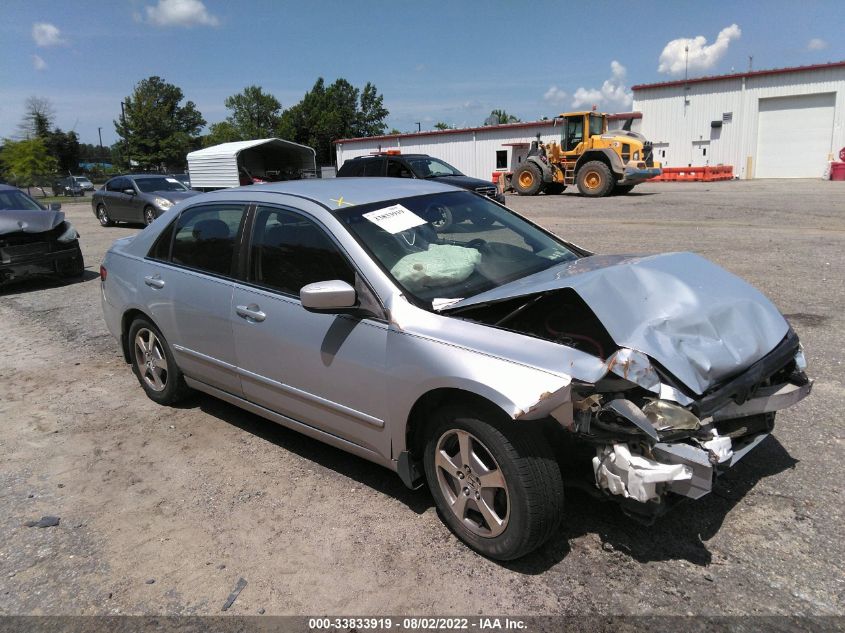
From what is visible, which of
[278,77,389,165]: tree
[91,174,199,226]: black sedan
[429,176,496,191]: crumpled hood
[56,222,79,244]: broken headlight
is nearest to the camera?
[56,222,79,244]: broken headlight

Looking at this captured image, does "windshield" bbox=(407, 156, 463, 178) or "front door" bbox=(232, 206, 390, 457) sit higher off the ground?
"windshield" bbox=(407, 156, 463, 178)

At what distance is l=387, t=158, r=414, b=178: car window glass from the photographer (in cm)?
1659

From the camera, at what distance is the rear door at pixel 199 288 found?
3.86 m

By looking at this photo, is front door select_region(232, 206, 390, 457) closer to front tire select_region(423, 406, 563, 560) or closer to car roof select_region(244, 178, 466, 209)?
car roof select_region(244, 178, 466, 209)

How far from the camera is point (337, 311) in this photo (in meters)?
3.10

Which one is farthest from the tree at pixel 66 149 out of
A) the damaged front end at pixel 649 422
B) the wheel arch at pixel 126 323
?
the damaged front end at pixel 649 422

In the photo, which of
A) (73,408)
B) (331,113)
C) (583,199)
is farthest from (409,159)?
(331,113)

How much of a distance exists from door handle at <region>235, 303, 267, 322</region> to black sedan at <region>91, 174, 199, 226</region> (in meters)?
13.7

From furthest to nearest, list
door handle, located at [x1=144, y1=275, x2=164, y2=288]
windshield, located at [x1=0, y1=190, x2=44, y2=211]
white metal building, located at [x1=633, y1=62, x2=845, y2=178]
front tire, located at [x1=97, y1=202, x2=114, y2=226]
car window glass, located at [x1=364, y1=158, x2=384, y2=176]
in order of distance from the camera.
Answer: white metal building, located at [x1=633, y1=62, x2=845, y2=178]
front tire, located at [x1=97, y1=202, x2=114, y2=226]
car window glass, located at [x1=364, y1=158, x2=384, y2=176]
windshield, located at [x1=0, y1=190, x2=44, y2=211]
door handle, located at [x1=144, y1=275, x2=164, y2=288]

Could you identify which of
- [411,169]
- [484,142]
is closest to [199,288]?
[411,169]

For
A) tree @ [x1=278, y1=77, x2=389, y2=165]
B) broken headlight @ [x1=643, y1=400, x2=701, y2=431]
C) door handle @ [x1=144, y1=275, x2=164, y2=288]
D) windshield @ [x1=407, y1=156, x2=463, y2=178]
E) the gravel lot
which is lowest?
the gravel lot

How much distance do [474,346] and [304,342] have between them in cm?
108

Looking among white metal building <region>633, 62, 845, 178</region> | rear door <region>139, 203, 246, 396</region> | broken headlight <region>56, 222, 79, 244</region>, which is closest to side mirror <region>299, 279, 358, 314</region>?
rear door <region>139, 203, 246, 396</region>

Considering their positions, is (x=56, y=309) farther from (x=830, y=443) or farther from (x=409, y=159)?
(x=409, y=159)
